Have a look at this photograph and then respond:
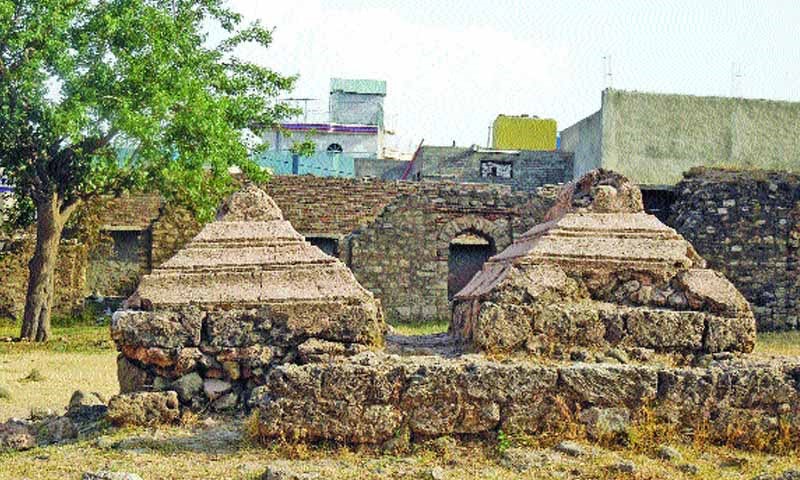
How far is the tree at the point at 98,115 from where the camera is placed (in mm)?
12859

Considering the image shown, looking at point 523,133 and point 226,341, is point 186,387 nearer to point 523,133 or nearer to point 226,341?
point 226,341

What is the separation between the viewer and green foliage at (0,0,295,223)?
12.8 m

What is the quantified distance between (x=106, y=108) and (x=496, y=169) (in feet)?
47.3

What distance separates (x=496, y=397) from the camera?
4.91 meters

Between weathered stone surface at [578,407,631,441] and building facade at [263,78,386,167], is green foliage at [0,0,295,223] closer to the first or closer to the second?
weathered stone surface at [578,407,631,441]

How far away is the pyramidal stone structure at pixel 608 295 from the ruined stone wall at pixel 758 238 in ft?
36.4

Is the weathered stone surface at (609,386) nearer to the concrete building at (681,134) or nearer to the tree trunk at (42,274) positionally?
the tree trunk at (42,274)

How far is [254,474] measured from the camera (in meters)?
4.42

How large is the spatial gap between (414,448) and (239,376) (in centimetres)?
125

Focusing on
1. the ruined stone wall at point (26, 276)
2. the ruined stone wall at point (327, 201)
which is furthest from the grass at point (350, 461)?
the ruined stone wall at point (327, 201)

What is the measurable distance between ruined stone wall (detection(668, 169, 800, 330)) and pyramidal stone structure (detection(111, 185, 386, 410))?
12.1m

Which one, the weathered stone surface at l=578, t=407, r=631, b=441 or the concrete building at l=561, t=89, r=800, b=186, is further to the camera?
the concrete building at l=561, t=89, r=800, b=186

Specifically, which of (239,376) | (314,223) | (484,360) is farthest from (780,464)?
(314,223)

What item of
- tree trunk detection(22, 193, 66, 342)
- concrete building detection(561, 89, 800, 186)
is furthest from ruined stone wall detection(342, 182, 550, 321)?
concrete building detection(561, 89, 800, 186)
